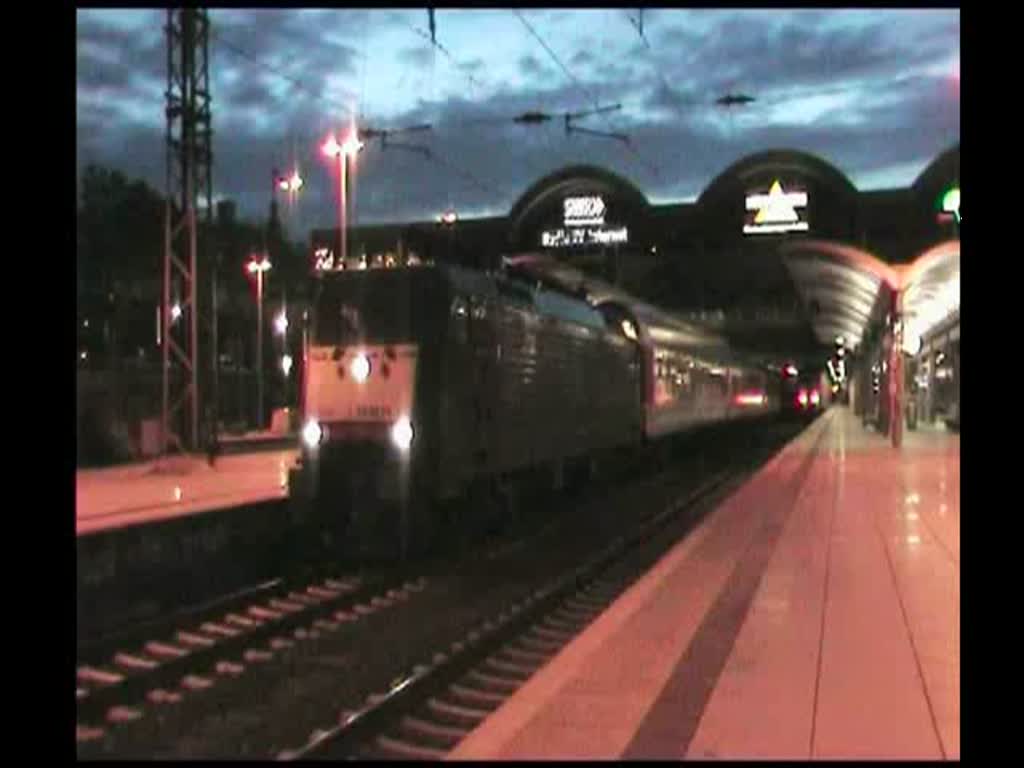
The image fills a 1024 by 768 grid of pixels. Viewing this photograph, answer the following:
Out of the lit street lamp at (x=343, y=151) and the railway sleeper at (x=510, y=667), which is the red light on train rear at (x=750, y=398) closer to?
the lit street lamp at (x=343, y=151)

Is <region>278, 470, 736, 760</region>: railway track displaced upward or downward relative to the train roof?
downward

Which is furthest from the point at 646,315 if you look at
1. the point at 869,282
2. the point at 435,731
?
the point at 435,731

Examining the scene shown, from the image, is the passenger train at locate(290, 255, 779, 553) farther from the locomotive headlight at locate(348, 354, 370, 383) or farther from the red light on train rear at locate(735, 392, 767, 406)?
the red light on train rear at locate(735, 392, 767, 406)

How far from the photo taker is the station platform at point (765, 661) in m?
7.16

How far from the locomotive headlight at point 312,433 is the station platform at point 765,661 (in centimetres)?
436

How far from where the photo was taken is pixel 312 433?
1614cm

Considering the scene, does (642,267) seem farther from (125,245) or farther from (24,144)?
(24,144)

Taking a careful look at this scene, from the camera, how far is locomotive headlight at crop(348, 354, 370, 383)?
16016mm

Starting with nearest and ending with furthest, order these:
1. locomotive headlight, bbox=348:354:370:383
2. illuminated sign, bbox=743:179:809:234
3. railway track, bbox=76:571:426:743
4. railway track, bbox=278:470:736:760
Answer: railway track, bbox=278:470:736:760 < railway track, bbox=76:571:426:743 < locomotive headlight, bbox=348:354:370:383 < illuminated sign, bbox=743:179:809:234

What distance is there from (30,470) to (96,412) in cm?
2299

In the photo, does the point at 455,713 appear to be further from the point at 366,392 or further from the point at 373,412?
the point at 366,392

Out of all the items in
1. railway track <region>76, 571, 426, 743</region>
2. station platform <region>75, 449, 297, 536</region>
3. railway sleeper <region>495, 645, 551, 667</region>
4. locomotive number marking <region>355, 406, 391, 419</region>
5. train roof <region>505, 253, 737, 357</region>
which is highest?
train roof <region>505, 253, 737, 357</region>

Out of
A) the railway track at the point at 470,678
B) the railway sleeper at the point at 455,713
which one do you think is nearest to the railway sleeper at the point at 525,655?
the railway track at the point at 470,678

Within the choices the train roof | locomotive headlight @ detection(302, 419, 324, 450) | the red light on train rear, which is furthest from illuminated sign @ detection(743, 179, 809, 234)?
locomotive headlight @ detection(302, 419, 324, 450)
